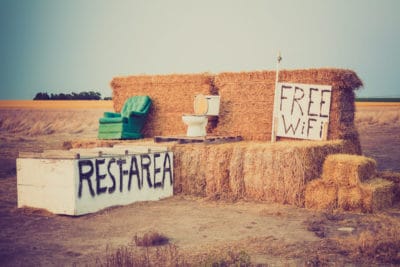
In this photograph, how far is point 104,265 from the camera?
5.21 meters

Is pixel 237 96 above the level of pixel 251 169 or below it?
above

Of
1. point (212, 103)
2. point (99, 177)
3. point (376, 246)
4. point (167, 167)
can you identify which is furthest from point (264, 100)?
point (376, 246)

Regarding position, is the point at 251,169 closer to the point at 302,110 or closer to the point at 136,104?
the point at 302,110

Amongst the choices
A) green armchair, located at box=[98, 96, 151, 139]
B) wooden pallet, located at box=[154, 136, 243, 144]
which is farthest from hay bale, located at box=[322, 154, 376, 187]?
green armchair, located at box=[98, 96, 151, 139]

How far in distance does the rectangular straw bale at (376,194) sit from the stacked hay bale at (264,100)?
76.9 inches

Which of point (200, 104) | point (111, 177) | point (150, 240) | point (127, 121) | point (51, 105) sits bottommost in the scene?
point (51, 105)

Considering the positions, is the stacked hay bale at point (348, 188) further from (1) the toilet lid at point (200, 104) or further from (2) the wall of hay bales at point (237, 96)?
(1) the toilet lid at point (200, 104)

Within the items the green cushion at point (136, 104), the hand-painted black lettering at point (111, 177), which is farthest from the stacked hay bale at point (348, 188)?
the green cushion at point (136, 104)

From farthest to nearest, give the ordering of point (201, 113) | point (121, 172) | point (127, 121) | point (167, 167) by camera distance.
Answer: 1. point (127, 121)
2. point (201, 113)
3. point (167, 167)
4. point (121, 172)

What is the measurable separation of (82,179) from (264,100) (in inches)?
200

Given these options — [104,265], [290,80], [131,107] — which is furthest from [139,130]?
[104,265]

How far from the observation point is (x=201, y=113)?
11.9 meters

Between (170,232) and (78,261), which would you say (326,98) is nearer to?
(170,232)

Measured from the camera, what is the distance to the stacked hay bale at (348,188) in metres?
8.32
